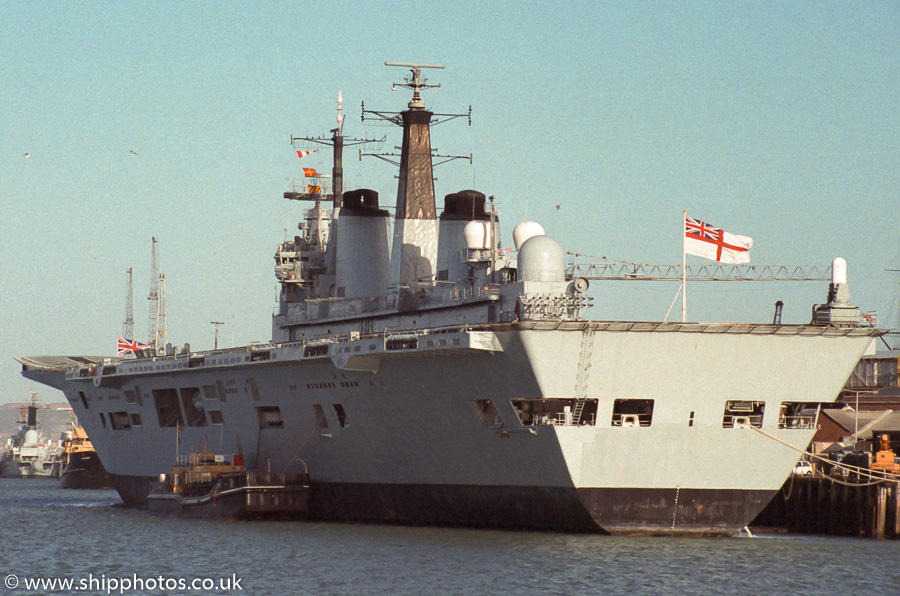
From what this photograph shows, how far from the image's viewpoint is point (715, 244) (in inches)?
1246

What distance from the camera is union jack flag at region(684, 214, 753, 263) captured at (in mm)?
31641

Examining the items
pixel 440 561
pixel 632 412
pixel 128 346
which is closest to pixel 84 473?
pixel 128 346

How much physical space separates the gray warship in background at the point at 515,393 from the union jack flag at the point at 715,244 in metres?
2.39

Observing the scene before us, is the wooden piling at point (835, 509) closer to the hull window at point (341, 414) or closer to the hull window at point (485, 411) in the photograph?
the hull window at point (485, 411)

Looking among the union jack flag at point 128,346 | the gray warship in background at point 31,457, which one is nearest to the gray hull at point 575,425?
the union jack flag at point 128,346

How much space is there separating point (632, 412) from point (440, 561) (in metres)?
6.59

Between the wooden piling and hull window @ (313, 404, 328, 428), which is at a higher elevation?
hull window @ (313, 404, 328, 428)

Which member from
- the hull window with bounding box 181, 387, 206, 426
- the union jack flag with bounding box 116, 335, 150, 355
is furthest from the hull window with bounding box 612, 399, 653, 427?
the union jack flag with bounding box 116, 335, 150, 355

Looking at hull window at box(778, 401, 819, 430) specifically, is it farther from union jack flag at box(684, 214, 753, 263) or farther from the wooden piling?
union jack flag at box(684, 214, 753, 263)

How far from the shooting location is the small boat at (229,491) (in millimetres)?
36031

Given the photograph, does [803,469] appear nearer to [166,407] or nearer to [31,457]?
[166,407]

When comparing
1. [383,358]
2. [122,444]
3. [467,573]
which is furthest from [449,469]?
[122,444]

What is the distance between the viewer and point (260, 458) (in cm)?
3950

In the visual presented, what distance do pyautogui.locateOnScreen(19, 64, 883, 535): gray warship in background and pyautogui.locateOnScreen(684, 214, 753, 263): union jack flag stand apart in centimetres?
239
